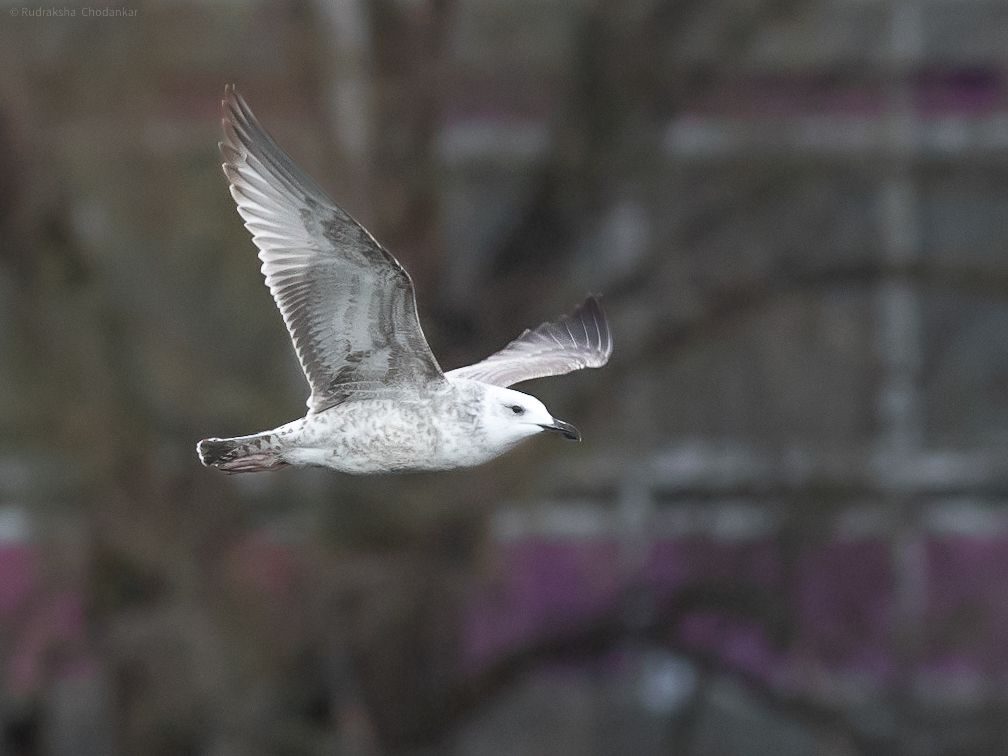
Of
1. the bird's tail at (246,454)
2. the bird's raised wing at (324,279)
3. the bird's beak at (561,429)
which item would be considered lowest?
the bird's beak at (561,429)

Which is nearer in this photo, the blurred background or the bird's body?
the bird's body

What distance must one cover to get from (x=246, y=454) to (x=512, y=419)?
2.44ft

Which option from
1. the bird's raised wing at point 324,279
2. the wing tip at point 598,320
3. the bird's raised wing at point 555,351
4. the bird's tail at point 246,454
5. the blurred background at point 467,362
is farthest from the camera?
the blurred background at point 467,362

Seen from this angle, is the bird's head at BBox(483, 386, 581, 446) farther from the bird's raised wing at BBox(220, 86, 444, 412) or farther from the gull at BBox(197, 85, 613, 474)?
the bird's raised wing at BBox(220, 86, 444, 412)

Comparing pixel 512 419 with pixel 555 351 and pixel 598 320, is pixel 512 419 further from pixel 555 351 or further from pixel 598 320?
pixel 598 320

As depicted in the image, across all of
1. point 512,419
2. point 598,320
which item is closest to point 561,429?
point 512,419

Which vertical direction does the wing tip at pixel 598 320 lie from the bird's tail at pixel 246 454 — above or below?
above

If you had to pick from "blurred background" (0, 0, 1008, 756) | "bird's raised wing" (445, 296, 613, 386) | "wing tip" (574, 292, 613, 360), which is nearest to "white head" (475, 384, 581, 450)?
"bird's raised wing" (445, 296, 613, 386)

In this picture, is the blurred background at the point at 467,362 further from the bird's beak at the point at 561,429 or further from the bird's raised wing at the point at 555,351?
the bird's beak at the point at 561,429

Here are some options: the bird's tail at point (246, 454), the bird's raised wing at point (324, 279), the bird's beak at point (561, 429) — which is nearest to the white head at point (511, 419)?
the bird's beak at point (561, 429)

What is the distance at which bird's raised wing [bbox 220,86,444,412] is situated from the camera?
5051mm

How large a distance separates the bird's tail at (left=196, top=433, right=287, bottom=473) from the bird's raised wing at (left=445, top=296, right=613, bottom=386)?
29.8 inches

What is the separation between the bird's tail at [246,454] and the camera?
17.3 ft

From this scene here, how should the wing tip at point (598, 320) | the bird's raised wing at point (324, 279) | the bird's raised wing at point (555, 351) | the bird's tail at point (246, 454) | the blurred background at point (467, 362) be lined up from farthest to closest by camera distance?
the blurred background at point (467, 362)
the wing tip at point (598, 320)
the bird's raised wing at point (555, 351)
the bird's tail at point (246, 454)
the bird's raised wing at point (324, 279)
